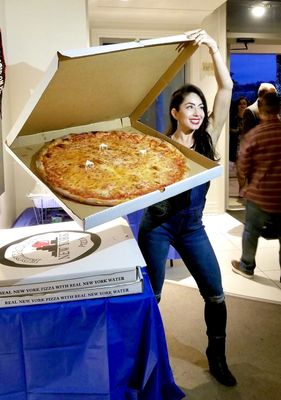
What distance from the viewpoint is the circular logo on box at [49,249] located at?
1043 mm

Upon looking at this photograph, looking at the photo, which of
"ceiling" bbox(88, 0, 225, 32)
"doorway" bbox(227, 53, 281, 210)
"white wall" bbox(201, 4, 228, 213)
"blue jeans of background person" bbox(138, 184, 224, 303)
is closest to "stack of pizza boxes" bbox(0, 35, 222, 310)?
"blue jeans of background person" bbox(138, 184, 224, 303)

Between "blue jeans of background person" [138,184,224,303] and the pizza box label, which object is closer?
the pizza box label

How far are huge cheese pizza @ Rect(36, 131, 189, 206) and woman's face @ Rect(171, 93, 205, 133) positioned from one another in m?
0.31

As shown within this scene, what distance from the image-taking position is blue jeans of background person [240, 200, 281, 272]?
9.36ft

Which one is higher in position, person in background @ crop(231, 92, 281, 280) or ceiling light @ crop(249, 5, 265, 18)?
ceiling light @ crop(249, 5, 265, 18)

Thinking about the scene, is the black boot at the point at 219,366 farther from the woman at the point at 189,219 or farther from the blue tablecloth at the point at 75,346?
the blue tablecloth at the point at 75,346

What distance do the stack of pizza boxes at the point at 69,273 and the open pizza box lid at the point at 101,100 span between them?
6.6 inches

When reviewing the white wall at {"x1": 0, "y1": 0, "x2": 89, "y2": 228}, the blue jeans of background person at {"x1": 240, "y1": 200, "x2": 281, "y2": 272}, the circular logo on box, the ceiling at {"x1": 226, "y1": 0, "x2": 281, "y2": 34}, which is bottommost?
the blue jeans of background person at {"x1": 240, "y1": 200, "x2": 281, "y2": 272}

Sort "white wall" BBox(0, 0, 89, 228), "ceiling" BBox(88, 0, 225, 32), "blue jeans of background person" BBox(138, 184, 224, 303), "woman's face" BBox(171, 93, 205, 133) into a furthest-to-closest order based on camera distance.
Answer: "ceiling" BBox(88, 0, 225, 32) → "white wall" BBox(0, 0, 89, 228) → "blue jeans of background person" BBox(138, 184, 224, 303) → "woman's face" BBox(171, 93, 205, 133)

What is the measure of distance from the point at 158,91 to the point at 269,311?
6.02 ft

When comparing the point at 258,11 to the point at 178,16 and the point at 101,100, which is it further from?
the point at 101,100

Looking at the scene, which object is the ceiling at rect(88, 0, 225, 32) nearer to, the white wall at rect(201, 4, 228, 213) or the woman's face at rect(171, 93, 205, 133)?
the white wall at rect(201, 4, 228, 213)

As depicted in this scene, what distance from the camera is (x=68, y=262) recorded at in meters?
1.02

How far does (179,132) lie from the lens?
1.60 meters
